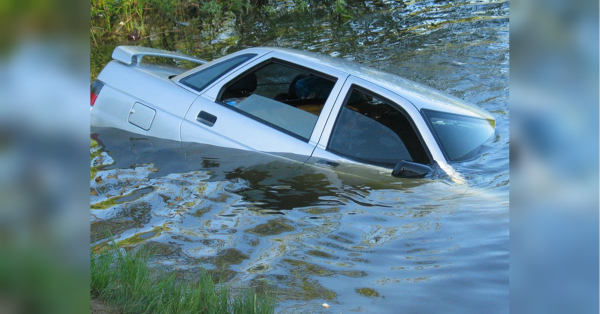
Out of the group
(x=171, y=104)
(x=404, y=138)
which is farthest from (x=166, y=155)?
(x=404, y=138)

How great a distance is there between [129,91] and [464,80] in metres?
5.40

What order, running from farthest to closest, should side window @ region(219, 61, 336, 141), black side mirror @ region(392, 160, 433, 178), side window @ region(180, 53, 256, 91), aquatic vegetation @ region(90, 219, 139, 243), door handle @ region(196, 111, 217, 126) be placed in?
side window @ region(180, 53, 256, 91)
door handle @ region(196, 111, 217, 126)
side window @ region(219, 61, 336, 141)
black side mirror @ region(392, 160, 433, 178)
aquatic vegetation @ region(90, 219, 139, 243)

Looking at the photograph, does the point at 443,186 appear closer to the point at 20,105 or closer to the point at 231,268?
the point at 231,268

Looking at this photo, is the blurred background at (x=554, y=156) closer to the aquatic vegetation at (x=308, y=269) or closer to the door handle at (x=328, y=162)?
the aquatic vegetation at (x=308, y=269)

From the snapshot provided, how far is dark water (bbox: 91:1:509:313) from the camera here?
3.25 m

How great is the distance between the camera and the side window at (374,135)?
16.3 feet

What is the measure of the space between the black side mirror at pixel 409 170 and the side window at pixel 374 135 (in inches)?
11.2

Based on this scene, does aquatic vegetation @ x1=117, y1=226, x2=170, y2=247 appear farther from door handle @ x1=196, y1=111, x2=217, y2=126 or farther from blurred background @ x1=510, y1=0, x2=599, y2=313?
blurred background @ x1=510, y1=0, x2=599, y2=313

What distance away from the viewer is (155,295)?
2.64m

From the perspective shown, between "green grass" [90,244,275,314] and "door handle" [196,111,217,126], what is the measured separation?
2.66 m

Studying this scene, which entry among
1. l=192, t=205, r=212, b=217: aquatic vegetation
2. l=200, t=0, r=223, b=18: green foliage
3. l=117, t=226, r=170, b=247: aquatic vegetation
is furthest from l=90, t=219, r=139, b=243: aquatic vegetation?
l=200, t=0, r=223, b=18: green foliage

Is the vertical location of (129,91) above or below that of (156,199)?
above

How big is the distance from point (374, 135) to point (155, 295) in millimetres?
2804

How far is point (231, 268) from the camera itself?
3.50 meters
